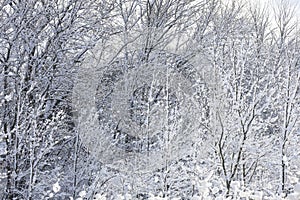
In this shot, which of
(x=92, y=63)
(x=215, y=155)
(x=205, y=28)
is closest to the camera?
(x=215, y=155)

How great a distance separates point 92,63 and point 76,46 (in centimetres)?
83

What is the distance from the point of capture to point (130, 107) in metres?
10.5

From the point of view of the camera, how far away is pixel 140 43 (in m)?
11.3

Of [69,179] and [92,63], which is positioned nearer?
[69,179]

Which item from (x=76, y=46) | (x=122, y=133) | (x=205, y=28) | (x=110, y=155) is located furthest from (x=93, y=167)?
(x=205, y=28)

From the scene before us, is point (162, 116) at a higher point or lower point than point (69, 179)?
higher

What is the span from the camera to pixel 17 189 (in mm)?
8688

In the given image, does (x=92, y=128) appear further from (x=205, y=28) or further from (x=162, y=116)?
(x=205, y=28)

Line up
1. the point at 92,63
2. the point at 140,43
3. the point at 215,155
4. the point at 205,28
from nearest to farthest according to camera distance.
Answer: the point at 215,155, the point at 92,63, the point at 140,43, the point at 205,28

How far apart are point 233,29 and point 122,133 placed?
5.15m

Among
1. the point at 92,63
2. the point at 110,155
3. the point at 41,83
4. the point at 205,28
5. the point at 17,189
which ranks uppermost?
the point at 205,28

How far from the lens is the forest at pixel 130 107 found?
8.05 meters

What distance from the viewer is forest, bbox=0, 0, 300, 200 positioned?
8.05 metres

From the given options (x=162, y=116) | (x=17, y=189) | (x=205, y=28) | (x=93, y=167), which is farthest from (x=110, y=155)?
(x=205, y=28)
